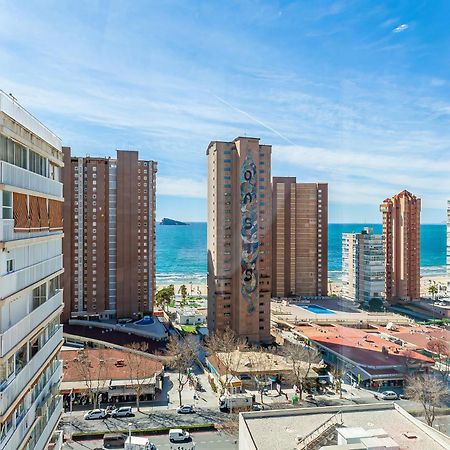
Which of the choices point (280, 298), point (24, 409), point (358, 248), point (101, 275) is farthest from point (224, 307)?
point (24, 409)

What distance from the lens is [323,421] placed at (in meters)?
4.89

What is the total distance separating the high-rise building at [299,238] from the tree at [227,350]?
7.73 metres

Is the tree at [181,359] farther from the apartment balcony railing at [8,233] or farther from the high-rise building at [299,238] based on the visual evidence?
the high-rise building at [299,238]

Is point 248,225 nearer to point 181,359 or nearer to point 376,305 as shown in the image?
point 181,359

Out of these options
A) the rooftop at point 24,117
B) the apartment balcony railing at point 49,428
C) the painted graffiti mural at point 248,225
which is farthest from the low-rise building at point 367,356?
the rooftop at point 24,117

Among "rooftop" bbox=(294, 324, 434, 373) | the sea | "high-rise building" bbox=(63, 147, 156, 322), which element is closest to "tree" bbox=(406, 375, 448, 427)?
"rooftop" bbox=(294, 324, 434, 373)

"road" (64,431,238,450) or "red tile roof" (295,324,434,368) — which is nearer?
"road" (64,431,238,450)

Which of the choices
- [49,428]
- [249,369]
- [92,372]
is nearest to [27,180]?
[49,428]

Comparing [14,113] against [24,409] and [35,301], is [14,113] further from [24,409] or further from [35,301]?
[24,409]

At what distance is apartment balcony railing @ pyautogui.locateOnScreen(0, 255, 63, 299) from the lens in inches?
100

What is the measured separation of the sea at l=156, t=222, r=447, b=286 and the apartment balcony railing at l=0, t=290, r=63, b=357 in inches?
918

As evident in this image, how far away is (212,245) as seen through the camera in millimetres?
12742

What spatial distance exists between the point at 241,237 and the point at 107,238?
508 centimetres

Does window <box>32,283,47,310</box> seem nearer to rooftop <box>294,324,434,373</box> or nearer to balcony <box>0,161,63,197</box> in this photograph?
balcony <box>0,161,63,197</box>
